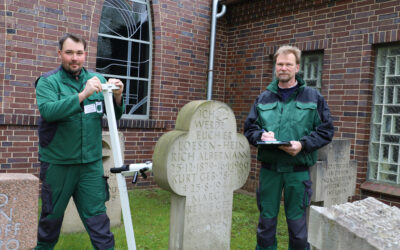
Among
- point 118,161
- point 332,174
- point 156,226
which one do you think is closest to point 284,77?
point 118,161

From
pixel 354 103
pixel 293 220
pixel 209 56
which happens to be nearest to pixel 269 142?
pixel 293 220

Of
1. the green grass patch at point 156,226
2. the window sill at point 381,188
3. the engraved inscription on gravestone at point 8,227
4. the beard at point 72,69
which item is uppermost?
the beard at point 72,69

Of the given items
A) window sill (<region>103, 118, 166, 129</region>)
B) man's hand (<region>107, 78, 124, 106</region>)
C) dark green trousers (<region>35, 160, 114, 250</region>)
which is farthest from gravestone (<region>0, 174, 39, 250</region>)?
window sill (<region>103, 118, 166, 129</region>)

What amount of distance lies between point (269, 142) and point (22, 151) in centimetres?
429

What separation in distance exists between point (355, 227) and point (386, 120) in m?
4.69

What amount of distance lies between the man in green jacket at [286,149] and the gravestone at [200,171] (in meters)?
0.47

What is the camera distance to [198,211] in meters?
3.47

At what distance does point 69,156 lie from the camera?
276cm

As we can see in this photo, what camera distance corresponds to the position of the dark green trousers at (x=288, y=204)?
311cm

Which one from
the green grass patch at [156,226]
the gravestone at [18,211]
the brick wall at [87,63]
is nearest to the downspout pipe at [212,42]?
the brick wall at [87,63]

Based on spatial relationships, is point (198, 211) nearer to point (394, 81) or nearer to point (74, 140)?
point (74, 140)

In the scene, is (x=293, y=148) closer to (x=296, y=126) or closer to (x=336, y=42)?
(x=296, y=126)

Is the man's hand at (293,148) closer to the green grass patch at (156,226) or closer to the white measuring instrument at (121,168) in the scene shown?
the white measuring instrument at (121,168)

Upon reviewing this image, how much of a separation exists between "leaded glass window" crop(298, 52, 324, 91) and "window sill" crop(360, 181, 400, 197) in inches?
67.8
